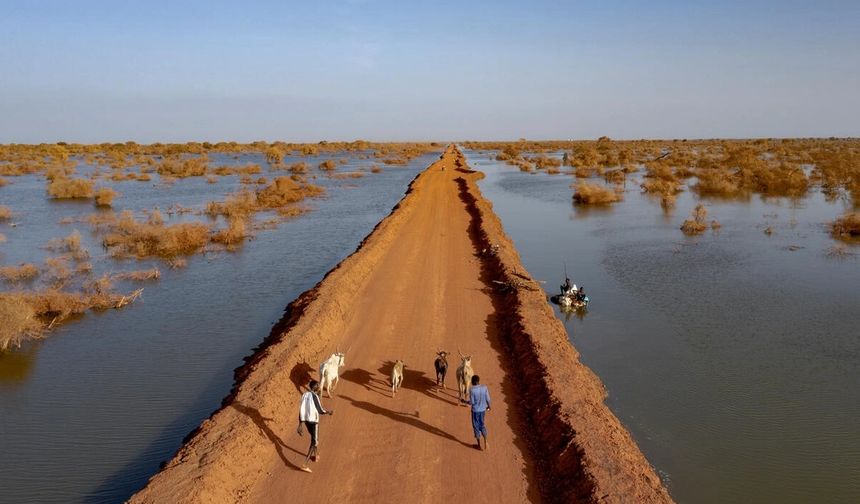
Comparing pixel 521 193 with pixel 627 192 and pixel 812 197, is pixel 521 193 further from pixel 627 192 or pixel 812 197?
pixel 812 197

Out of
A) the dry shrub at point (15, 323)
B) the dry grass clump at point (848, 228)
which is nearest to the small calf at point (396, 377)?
the dry shrub at point (15, 323)

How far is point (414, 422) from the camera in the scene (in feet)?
Result: 32.3

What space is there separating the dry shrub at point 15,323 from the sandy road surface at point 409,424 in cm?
960

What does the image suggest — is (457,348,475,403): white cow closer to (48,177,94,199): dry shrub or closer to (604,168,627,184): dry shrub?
(48,177,94,199): dry shrub

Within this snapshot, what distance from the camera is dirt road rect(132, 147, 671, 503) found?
7.99m

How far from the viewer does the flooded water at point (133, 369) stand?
33.3 ft

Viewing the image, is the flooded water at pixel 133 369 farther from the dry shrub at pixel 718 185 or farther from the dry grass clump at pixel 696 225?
the dry shrub at pixel 718 185

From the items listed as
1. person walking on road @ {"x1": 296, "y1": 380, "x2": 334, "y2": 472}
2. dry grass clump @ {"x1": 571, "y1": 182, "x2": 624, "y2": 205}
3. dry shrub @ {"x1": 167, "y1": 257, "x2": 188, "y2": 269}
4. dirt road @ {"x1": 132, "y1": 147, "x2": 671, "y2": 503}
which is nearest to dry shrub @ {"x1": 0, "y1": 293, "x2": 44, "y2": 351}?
dirt road @ {"x1": 132, "y1": 147, "x2": 671, "y2": 503}

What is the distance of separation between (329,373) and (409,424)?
2.03 metres

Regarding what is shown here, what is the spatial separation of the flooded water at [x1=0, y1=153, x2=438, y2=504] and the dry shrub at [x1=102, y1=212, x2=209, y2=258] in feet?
3.99

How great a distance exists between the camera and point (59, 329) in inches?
690

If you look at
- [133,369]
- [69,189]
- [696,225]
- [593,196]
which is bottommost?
[133,369]

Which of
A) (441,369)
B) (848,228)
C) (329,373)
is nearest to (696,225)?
(848,228)

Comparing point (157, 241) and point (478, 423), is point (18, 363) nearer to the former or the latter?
point (478, 423)
